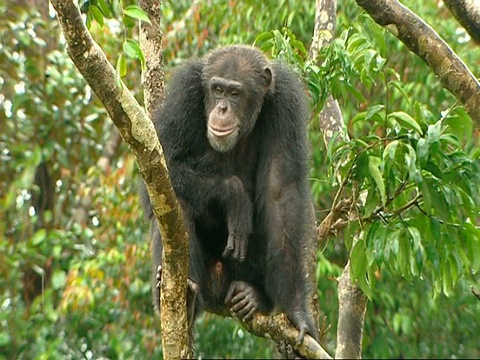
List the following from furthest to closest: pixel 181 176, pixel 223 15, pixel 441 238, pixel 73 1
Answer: pixel 223 15
pixel 181 176
pixel 441 238
pixel 73 1

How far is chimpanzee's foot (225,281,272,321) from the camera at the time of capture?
4422 mm

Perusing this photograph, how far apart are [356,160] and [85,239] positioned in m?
5.55

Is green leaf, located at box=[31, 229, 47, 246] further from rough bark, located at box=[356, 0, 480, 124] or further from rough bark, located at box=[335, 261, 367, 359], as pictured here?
rough bark, located at box=[356, 0, 480, 124]

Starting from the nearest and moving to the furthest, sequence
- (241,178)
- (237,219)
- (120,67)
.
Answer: (120,67) < (237,219) < (241,178)

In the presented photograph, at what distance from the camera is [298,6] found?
284 inches

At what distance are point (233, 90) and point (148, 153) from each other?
1.56 m

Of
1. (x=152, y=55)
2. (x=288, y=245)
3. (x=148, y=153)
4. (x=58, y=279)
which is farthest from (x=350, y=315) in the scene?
(x=58, y=279)

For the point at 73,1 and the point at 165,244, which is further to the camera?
the point at 165,244

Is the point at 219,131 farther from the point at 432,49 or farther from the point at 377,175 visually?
the point at 432,49

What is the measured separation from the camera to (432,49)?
3672mm

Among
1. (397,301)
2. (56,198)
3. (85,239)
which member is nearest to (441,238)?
(397,301)

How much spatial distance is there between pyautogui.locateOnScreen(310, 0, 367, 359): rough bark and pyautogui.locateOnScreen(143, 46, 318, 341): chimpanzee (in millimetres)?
202

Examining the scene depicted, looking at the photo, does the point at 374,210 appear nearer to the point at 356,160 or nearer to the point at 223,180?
the point at 356,160

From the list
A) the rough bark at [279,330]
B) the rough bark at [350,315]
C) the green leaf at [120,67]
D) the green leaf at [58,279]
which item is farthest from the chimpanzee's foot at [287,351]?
the green leaf at [58,279]
